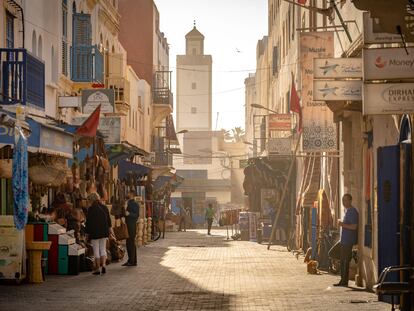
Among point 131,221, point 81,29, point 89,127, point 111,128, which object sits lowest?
point 131,221

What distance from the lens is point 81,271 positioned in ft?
72.9

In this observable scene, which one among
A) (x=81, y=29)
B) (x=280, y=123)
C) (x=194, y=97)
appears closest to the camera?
(x=81, y=29)

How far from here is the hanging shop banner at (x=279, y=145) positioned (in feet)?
124

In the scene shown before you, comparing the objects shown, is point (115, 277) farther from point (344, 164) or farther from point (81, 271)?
point (344, 164)

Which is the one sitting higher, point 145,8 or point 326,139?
point 145,8

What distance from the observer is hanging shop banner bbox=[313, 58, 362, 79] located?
55.5 ft

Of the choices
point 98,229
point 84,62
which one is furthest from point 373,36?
point 84,62

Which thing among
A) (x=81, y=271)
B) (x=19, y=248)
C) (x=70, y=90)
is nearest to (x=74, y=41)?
(x=70, y=90)

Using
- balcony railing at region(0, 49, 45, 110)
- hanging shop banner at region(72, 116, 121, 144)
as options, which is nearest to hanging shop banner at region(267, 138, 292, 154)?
hanging shop banner at region(72, 116, 121, 144)

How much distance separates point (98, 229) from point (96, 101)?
8944 mm

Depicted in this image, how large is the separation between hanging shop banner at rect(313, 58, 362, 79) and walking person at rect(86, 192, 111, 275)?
6.25 m

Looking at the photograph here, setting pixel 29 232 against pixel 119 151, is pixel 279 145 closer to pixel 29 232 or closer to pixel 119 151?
pixel 119 151

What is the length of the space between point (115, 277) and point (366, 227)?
527cm

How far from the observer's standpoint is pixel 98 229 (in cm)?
2120
